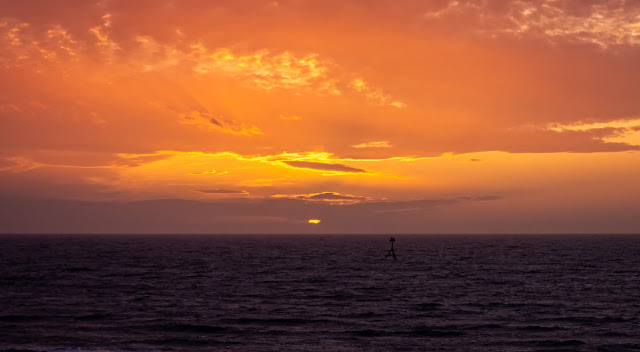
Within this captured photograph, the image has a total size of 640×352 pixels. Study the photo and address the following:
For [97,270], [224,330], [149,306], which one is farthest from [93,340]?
[97,270]

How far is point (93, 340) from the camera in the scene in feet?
111

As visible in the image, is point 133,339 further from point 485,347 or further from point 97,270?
point 97,270

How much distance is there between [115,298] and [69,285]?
552 inches

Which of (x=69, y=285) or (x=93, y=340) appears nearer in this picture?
(x=93, y=340)

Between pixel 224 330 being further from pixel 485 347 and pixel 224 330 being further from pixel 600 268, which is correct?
pixel 600 268

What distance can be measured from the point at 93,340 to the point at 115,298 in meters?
18.3

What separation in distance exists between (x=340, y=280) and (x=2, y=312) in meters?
39.2

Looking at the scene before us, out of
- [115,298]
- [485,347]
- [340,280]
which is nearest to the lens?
[485,347]

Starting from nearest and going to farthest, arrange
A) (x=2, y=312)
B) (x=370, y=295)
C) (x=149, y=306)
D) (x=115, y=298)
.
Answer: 1. (x=2, y=312)
2. (x=149, y=306)
3. (x=115, y=298)
4. (x=370, y=295)

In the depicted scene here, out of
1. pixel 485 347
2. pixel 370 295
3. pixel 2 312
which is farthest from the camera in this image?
pixel 370 295

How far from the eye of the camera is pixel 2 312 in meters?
42.6

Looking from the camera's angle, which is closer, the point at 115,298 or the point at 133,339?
the point at 133,339

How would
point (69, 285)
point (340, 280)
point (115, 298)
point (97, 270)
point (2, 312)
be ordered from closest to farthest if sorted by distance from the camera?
point (2, 312) → point (115, 298) → point (69, 285) → point (340, 280) → point (97, 270)

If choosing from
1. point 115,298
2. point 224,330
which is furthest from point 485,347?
point 115,298
